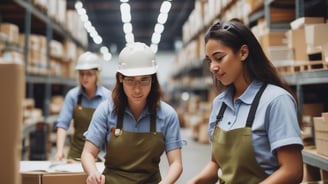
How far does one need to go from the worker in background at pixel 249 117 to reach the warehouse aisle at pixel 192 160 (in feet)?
11.4

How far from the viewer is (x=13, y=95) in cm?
140

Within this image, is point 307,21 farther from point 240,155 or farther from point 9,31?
point 9,31

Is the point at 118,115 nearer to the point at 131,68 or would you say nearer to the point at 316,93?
the point at 131,68

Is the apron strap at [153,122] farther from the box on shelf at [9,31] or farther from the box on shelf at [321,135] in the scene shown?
the box on shelf at [9,31]

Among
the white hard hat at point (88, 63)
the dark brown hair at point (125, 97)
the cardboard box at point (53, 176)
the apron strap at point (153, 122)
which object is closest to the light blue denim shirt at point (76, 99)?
the white hard hat at point (88, 63)


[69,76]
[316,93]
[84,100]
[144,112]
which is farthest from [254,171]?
[69,76]

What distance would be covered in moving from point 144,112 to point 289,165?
3.45 ft

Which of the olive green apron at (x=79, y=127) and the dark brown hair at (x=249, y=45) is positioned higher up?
the dark brown hair at (x=249, y=45)

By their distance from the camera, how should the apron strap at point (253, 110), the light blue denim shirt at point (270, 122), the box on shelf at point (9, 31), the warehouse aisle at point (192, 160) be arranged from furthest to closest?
the warehouse aisle at point (192, 160) → the box on shelf at point (9, 31) → the apron strap at point (253, 110) → the light blue denim shirt at point (270, 122)

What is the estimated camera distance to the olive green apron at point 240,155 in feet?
5.89

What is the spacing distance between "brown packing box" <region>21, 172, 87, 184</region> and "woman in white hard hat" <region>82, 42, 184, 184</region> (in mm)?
256

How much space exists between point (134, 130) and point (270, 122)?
3.15ft

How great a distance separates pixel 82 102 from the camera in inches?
155

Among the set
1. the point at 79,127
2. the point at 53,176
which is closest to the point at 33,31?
the point at 79,127
